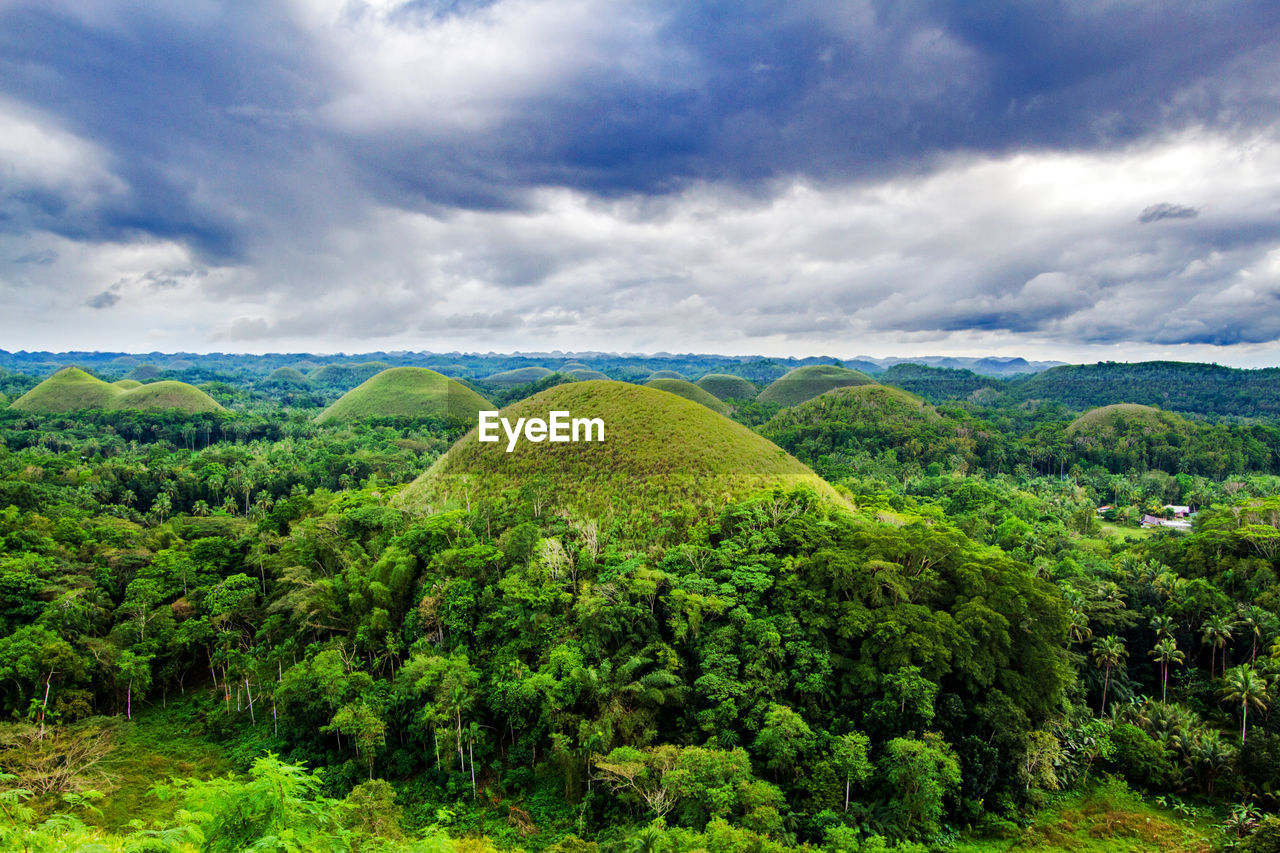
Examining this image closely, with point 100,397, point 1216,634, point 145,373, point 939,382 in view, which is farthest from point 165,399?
point 939,382

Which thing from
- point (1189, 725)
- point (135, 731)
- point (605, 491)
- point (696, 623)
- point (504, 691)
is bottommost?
point (135, 731)

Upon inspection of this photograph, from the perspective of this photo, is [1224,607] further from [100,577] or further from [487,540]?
[100,577]

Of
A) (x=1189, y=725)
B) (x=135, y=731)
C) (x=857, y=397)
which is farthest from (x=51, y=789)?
(x=857, y=397)

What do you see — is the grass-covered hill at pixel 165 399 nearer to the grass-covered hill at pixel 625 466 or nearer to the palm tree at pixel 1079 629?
the grass-covered hill at pixel 625 466

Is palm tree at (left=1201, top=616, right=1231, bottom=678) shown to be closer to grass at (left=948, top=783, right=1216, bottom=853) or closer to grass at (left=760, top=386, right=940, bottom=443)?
grass at (left=948, top=783, right=1216, bottom=853)

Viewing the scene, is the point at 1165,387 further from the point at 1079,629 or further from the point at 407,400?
the point at 407,400

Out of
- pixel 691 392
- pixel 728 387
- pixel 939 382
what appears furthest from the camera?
pixel 939 382

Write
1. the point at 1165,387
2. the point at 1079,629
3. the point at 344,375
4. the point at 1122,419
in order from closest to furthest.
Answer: the point at 1079,629, the point at 1122,419, the point at 1165,387, the point at 344,375
